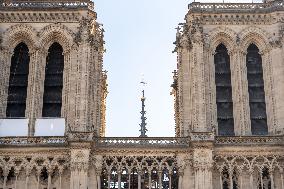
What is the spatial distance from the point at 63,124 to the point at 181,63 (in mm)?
7453

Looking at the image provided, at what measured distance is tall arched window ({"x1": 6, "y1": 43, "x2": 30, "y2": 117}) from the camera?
3884cm

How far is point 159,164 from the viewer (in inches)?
1428

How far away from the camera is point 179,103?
38812mm

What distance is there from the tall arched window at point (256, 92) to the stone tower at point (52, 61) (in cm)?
847

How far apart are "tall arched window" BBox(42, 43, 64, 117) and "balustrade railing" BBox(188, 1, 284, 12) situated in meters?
8.08

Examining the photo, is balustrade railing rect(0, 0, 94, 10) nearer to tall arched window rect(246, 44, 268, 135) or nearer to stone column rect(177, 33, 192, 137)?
stone column rect(177, 33, 192, 137)

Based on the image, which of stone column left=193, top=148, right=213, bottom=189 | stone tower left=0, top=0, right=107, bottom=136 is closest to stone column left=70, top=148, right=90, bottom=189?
stone tower left=0, top=0, right=107, bottom=136

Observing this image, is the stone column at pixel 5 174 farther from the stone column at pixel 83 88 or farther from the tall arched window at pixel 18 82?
the stone column at pixel 83 88

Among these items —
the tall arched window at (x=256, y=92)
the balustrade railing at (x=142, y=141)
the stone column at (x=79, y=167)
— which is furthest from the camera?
the tall arched window at (x=256, y=92)

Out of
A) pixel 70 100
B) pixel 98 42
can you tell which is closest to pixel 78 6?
pixel 98 42

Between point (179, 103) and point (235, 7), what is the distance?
6.87m

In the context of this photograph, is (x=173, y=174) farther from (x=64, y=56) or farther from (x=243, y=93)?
(x=64, y=56)

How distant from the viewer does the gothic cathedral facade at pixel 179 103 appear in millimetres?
36031

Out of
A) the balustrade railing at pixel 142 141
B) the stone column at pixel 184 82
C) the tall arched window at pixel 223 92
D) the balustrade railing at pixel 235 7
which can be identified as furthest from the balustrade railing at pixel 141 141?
the balustrade railing at pixel 235 7
